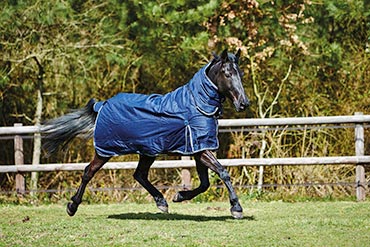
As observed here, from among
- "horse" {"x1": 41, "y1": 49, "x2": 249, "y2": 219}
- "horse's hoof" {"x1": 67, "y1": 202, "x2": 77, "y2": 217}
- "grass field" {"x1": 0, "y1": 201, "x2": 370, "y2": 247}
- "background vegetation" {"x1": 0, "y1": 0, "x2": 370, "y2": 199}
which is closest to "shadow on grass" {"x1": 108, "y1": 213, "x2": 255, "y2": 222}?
"grass field" {"x1": 0, "y1": 201, "x2": 370, "y2": 247}

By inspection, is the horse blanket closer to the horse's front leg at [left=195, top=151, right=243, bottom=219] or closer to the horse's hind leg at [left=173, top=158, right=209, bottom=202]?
the horse's front leg at [left=195, top=151, right=243, bottom=219]

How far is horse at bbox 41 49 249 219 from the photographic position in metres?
7.79

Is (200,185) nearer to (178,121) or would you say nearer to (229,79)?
(178,121)

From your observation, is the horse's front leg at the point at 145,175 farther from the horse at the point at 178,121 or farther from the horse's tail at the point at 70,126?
the horse's tail at the point at 70,126

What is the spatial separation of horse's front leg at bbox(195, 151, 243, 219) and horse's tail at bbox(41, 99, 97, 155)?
161 cm

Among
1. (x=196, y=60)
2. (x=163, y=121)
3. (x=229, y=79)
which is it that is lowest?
(x=163, y=121)

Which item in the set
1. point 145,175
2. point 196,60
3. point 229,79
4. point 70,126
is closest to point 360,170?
point 145,175

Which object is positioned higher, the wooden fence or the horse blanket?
the horse blanket

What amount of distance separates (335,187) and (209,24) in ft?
11.1

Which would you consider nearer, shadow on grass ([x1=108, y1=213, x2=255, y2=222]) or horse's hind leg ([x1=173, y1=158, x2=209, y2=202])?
horse's hind leg ([x1=173, y1=158, x2=209, y2=202])

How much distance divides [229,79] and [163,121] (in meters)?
0.85

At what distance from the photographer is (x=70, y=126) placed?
8.88 m

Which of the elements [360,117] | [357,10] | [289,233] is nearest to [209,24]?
[357,10]

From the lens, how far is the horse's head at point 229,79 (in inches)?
304
